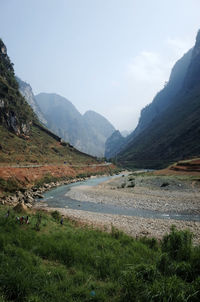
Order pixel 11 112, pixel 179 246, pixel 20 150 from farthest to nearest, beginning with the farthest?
pixel 11 112, pixel 20 150, pixel 179 246

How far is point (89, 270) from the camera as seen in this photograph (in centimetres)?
746

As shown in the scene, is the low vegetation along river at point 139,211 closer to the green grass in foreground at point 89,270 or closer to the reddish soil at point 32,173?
the green grass in foreground at point 89,270

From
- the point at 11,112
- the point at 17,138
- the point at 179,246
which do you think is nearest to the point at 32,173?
the point at 17,138

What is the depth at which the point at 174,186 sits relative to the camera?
127 feet

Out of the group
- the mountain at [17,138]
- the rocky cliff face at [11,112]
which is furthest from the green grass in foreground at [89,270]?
the rocky cliff face at [11,112]

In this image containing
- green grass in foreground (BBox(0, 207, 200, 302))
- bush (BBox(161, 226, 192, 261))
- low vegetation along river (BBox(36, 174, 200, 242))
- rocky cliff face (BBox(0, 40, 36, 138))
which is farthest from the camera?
rocky cliff face (BBox(0, 40, 36, 138))

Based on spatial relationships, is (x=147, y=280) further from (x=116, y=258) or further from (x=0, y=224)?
(x=0, y=224)

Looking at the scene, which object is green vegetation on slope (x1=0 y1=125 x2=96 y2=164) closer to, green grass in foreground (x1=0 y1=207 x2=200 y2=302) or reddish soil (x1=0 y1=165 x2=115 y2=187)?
reddish soil (x1=0 y1=165 x2=115 y2=187)

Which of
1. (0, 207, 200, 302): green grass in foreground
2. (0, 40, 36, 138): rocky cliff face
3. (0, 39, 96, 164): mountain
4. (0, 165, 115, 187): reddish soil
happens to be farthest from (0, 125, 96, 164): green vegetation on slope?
(0, 207, 200, 302): green grass in foreground

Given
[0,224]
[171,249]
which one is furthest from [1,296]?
[171,249]

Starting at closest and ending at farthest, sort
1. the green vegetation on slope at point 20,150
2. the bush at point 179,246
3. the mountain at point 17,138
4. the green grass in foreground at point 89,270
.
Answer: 1. the green grass in foreground at point 89,270
2. the bush at point 179,246
3. the green vegetation on slope at point 20,150
4. the mountain at point 17,138

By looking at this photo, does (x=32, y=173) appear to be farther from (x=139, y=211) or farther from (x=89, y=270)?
(x=89, y=270)

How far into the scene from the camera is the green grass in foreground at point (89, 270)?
5.08 metres

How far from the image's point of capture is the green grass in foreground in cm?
508
